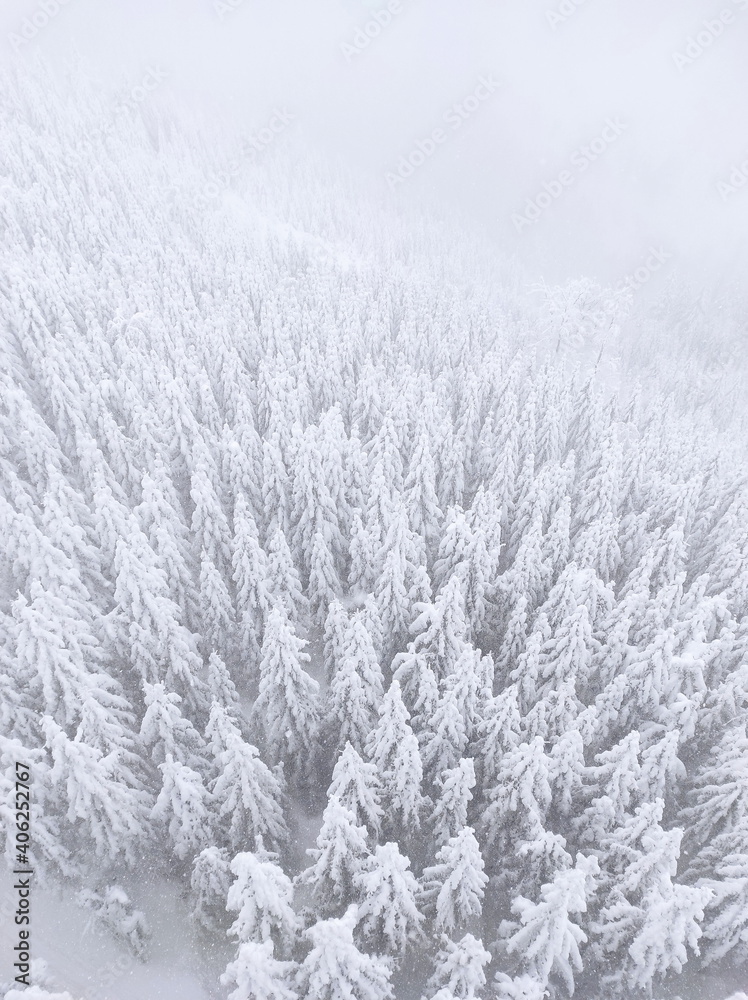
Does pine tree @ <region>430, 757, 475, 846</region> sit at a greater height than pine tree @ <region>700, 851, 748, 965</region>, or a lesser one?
greater

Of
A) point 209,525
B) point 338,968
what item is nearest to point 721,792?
point 338,968

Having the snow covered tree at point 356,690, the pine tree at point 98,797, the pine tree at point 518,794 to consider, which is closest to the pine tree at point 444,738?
the pine tree at point 518,794

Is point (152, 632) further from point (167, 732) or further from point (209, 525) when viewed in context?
point (209, 525)

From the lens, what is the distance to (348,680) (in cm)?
2236

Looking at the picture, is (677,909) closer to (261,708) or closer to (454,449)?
(261,708)

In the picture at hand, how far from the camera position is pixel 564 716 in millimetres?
22078

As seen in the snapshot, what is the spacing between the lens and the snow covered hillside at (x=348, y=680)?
17.6m

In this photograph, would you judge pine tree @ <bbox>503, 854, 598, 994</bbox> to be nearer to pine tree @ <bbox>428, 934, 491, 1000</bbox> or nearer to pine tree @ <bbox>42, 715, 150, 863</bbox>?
pine tree @ <bbox>428, 934, 491, 1000</bbox>

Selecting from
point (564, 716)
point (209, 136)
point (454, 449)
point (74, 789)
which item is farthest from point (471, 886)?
point (209, 136)

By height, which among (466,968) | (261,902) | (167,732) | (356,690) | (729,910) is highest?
(356,690)

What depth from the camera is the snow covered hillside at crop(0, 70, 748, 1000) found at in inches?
693

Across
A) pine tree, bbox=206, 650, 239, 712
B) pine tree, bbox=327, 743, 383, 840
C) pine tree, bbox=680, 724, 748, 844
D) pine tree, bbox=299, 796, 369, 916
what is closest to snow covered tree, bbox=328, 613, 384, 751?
pine tree, bbox=327, 743, 383, 840

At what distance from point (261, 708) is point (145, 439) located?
20798mm

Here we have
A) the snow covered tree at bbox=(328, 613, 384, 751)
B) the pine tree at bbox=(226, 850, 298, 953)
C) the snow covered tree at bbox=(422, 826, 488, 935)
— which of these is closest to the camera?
the pine tree at bbox=(226, 850, 298, 953)
